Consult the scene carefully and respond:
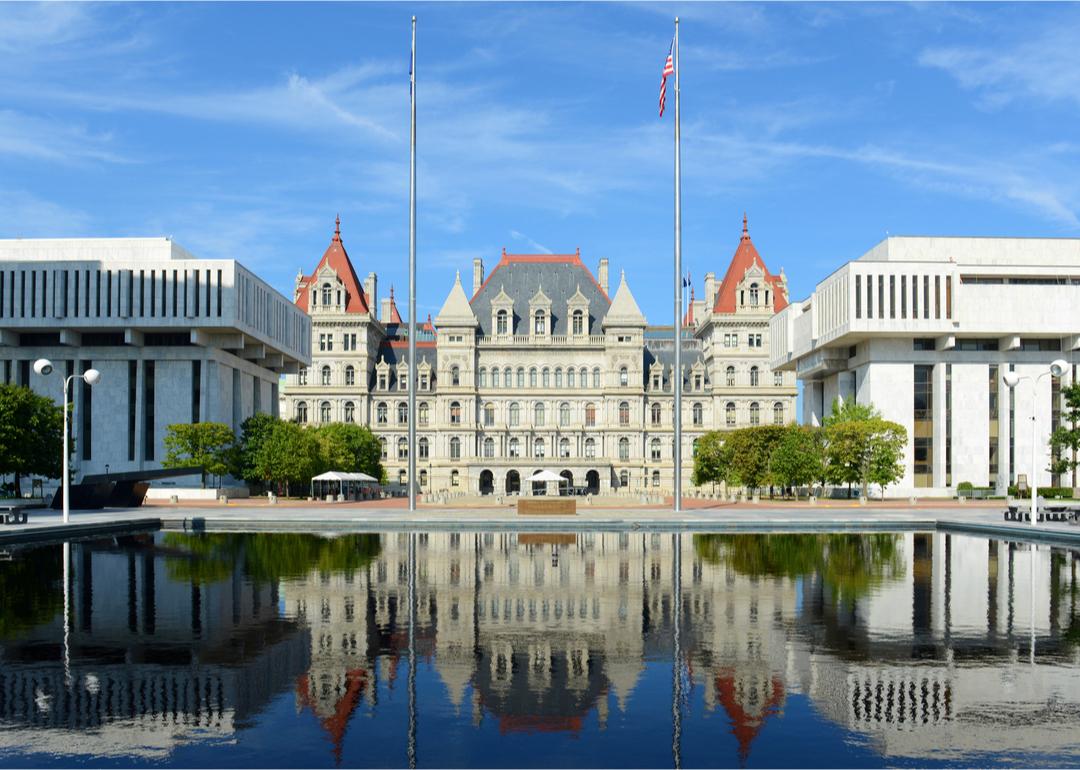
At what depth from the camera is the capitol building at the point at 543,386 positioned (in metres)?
119

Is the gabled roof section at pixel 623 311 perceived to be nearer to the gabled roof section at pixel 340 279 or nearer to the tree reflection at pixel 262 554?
the gabled roof section at pixel 340 279

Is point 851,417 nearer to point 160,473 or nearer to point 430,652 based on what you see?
point 160,473

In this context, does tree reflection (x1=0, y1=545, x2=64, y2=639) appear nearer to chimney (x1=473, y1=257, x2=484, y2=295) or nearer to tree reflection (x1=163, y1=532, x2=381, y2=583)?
tree reflection (x1=163, y1=532, x2=381, y2=583)

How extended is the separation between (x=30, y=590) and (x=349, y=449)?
7617 cm

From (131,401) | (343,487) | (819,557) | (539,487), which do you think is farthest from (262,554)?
(539,487)

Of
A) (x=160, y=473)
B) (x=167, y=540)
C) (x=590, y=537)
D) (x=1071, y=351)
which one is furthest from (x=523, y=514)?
(x=1071, y=351)

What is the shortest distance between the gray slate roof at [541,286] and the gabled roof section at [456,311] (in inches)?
94.9

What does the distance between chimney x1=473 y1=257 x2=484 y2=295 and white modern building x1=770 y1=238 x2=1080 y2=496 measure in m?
47.1

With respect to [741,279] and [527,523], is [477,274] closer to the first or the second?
[741,279]

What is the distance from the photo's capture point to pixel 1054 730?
13336 mm

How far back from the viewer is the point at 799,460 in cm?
8112

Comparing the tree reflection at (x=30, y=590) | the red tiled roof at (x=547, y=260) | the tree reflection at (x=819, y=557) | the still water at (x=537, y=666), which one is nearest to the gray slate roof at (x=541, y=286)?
the red tiled roof at (x=547, y=260)

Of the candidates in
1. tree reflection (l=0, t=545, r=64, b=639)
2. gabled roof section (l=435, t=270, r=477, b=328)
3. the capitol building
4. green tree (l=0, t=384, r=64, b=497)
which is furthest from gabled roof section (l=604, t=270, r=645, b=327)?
tree reflection (l=0, t=545, r=64, b=639)

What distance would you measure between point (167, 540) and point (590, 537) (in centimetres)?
1670
